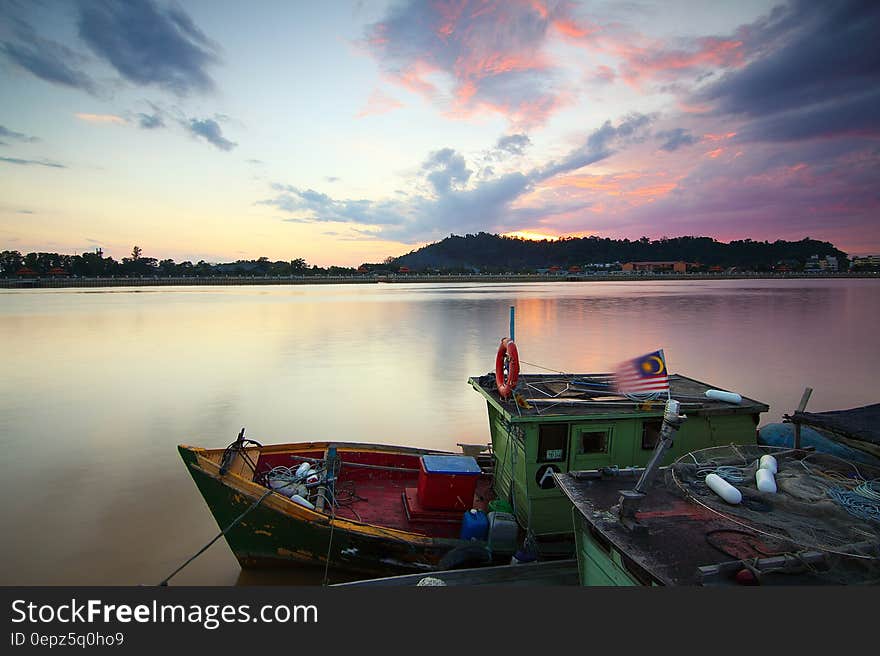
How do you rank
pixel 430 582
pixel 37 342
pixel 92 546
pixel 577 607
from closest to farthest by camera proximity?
pixel 577 607, pixel 430 582, pixel 92 546, pixel 37 342

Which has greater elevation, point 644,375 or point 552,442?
point 644,375

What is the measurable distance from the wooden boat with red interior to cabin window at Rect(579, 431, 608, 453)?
5.39ft

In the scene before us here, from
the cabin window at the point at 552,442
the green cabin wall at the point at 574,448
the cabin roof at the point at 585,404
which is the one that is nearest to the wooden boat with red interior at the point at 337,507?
the green cabin wall at the point at 574,448

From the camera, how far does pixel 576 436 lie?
7066 millimetres

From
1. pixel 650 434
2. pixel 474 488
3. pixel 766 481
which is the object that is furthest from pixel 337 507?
pixel 766 481

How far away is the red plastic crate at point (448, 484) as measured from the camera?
7.48 m

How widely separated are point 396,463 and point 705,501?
570 centimetres

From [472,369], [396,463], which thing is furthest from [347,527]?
[472,369]

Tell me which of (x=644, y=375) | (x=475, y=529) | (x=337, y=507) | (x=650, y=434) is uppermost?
(x=644, y=375)

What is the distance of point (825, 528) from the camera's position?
4.32 meters

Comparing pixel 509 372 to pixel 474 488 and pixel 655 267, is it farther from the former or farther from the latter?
pixel 655 267

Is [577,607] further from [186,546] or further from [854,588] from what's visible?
[186,546]

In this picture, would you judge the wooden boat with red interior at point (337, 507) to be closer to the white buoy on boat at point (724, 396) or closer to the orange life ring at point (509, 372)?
the orange life ring at point (509, 372)

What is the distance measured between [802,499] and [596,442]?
110 inches
